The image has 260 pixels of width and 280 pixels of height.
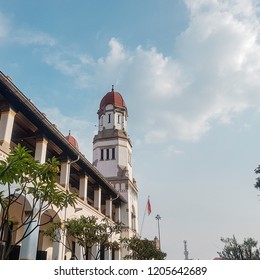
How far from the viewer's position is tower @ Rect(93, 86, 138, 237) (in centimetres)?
3591

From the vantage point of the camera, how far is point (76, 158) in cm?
2091

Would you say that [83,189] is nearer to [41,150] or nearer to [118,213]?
[41,150]

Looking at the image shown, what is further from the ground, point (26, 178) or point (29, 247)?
point (26, 178)

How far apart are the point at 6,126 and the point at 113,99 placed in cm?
2710

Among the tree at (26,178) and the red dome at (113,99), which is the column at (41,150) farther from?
the red dome at (113,99)

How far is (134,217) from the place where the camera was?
122ft

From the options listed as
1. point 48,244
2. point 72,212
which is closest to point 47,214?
point 72,212

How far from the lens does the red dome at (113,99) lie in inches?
1601

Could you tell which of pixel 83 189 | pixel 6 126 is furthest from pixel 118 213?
pixel 6 126

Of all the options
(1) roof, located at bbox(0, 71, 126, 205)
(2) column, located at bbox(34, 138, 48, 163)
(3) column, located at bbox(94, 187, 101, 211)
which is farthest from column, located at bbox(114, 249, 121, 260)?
(2) column, located at bbox(34, 138, 48, 163)

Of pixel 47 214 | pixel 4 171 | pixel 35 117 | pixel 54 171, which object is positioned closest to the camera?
pixel 4 171

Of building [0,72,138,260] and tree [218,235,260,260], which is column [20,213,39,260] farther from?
tree [218,235,260,260]

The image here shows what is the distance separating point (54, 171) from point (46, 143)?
34.2 ft
